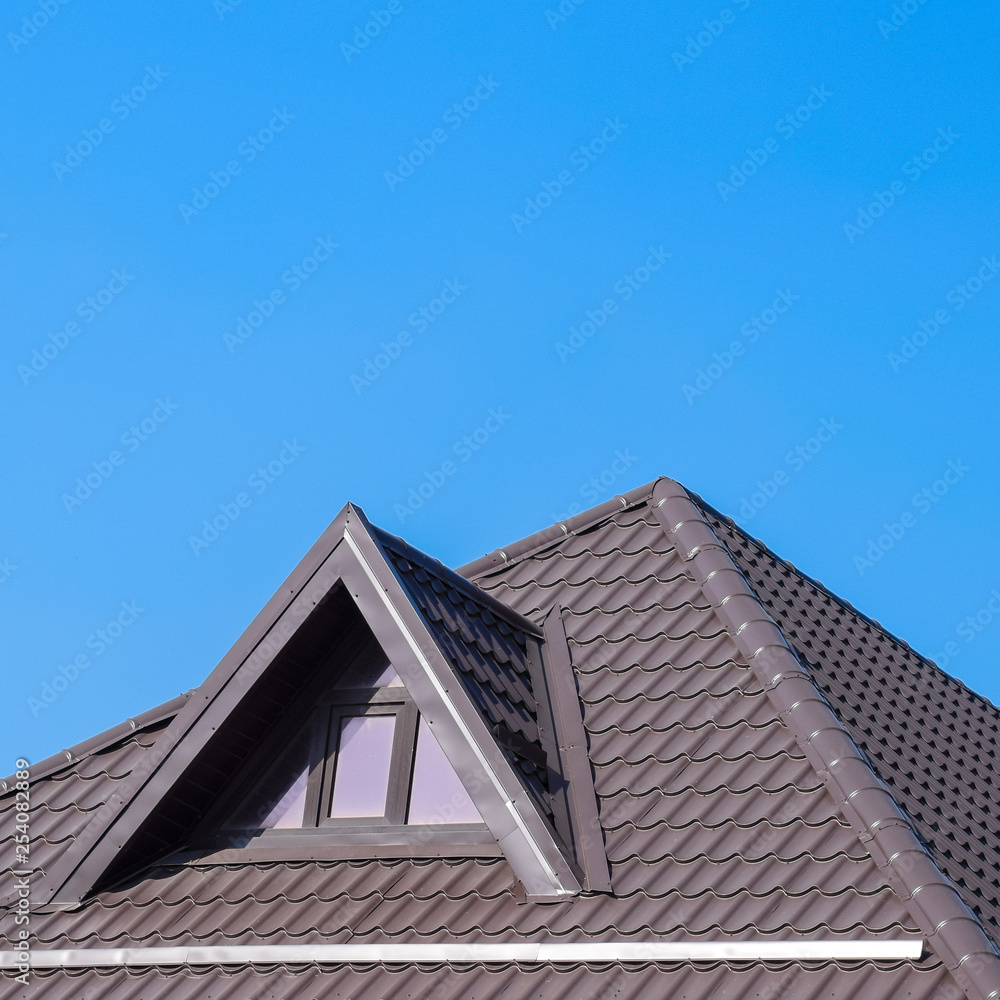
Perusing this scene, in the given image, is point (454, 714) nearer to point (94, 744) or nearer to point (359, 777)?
point (359, 777)

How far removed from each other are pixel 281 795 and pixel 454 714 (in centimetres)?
143

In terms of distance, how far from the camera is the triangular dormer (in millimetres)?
7293

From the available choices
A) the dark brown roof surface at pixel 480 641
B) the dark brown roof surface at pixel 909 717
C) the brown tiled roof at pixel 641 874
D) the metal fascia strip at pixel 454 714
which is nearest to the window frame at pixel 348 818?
the brown tiled roof at pixel 641 874

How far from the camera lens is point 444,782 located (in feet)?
24.5

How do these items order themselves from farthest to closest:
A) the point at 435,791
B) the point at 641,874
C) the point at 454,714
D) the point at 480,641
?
the point at 480,641 → the point at 435,791 → the point at 454,714 → the point at 641,874

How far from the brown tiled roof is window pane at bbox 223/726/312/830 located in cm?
33

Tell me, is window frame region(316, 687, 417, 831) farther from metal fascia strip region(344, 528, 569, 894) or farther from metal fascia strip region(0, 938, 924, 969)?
metal fascia strip region(0, 938, 924, 969)

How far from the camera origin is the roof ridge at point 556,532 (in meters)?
9.73

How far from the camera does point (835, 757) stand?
6.84 m

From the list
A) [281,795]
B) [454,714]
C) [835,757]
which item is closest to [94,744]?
[281,795]

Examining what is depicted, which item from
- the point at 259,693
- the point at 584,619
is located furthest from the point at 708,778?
the point at 259,693

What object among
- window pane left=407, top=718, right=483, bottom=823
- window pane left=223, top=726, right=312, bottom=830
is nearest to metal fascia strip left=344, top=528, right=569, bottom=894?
window pane left=407, top=718, right=483, bottom=823

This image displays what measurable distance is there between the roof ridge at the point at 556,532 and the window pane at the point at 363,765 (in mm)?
2088

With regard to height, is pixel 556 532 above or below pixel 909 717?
above
